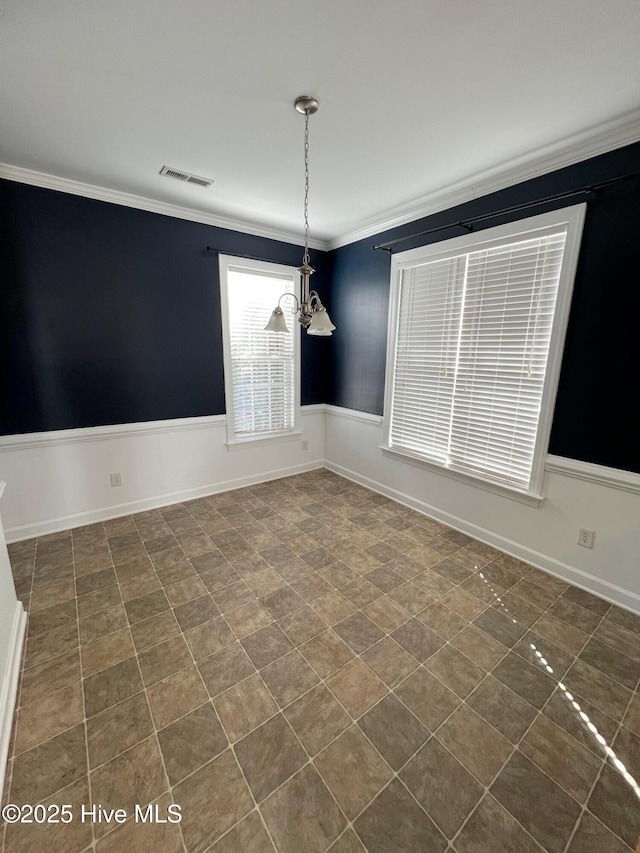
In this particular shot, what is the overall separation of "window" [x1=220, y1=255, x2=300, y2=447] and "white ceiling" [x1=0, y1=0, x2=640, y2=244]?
1080 millimetres

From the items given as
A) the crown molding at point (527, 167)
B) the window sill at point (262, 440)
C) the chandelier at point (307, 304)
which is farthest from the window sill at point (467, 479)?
the crown molding at point (527, 167)

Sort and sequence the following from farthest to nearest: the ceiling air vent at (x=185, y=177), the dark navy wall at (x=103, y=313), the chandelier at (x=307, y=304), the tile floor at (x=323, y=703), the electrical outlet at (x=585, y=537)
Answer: the dark navy wall at (x=103, y=313)
the ceiling air vent at (x=185, y=177)
the electrical outlet at (x=585, y=537)
the chandelier at (x=307, y=304)
the tile floor at (x=323, y=703)

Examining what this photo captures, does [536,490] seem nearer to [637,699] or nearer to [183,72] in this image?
[637,699]

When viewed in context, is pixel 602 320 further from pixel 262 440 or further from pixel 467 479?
pixel 262 440

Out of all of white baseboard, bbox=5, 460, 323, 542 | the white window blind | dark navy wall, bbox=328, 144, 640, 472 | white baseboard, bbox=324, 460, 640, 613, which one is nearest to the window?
the white window blind

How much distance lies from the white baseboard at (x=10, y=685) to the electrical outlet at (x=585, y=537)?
10.1ft

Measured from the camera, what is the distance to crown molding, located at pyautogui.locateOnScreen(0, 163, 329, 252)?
2439 mm

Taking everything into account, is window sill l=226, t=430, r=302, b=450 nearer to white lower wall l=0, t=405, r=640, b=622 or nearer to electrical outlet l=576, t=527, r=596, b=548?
white lower wall l=0, t=405, r=640, b=622

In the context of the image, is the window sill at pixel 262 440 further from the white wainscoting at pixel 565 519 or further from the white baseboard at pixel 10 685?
the white baseboard at pixel 10 685

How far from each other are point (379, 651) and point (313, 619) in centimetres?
41

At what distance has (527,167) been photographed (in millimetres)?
2268

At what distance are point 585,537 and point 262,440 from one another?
3023 mm

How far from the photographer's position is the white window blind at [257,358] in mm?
3570

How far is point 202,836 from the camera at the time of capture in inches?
43.0
